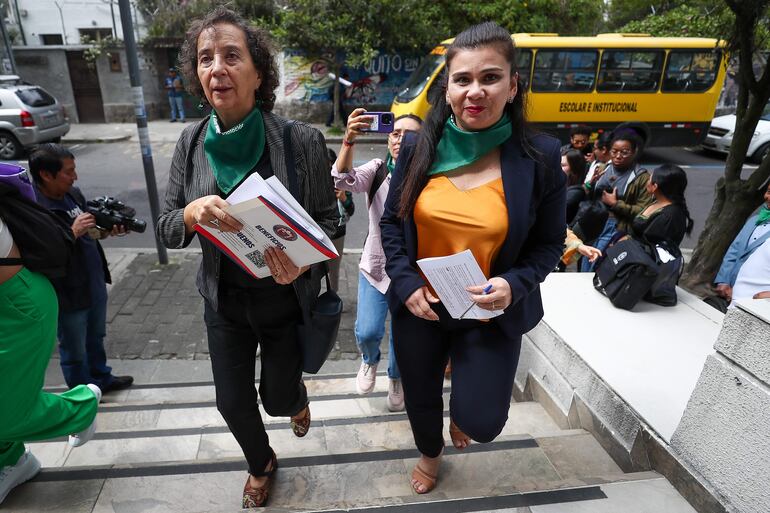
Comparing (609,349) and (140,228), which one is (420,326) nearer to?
(609,349)

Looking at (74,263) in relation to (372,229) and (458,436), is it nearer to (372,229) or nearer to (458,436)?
(372,229)

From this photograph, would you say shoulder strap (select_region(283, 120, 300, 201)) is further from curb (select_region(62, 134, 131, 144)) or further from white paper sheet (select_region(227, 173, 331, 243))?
curb (select_region(62, 134, 131, 144))

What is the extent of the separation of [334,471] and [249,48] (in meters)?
1.83

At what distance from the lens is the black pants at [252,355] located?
1969 millimetres

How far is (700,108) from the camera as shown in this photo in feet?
38.3

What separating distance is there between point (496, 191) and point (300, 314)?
92 centimetres

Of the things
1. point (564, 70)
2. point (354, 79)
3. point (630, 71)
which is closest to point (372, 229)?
point (564, 70)

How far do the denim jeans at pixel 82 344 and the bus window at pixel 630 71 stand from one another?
36.7 ft

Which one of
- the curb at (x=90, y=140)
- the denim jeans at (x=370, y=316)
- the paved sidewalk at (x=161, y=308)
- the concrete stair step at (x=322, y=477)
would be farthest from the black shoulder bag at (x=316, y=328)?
the curb at (x=90, y=140)

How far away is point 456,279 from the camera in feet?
5.66

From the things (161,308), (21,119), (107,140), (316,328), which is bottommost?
(161,308)

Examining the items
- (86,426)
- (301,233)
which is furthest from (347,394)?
(301,233)

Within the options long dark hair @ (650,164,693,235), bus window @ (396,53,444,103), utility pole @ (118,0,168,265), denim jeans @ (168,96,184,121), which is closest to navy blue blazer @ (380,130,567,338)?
long dark hair @ (650,164,693,235)

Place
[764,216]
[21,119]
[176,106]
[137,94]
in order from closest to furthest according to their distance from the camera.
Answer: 1. [764,216]
2. [137,94]
3. [21,119]
4. [176,106]
